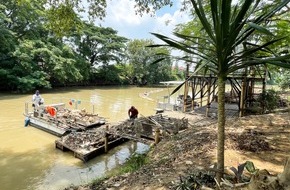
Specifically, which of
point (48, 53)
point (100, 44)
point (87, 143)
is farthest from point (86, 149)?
point (100, 44)

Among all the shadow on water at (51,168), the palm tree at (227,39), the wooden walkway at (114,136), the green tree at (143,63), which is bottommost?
the shadow on water at (51,168)

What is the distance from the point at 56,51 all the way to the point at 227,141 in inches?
1026

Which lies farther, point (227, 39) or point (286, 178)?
point (227, 39)

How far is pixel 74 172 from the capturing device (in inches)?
325

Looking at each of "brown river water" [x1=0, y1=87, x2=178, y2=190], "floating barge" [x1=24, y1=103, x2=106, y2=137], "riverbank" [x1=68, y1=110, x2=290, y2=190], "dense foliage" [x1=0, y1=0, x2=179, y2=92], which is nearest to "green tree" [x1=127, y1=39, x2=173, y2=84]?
"dense foliage" [x1=0, y1=0, x2=179, y2=92]

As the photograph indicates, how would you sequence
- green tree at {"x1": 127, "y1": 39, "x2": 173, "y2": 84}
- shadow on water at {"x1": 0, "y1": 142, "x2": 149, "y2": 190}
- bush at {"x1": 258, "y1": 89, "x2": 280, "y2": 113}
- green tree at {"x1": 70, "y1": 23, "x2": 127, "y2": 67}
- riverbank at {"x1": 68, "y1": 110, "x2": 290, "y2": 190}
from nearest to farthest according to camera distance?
riverbank at {"x1": 68, "y1": 110, "x2": 290, "y2": 190} → shadow on water at {"x1": 0, "y1": 142, "x2": 149, "y2": 190} → bush at {"x1": 258, "y1": 89, "x2": 280, "y2": 113} → green tree at {"x1": 70, "y1": 23, "x2": 127, "y2": 67} → green tree at {"x1": 127, "y1": 39, "x2": 173, "y2": 84}

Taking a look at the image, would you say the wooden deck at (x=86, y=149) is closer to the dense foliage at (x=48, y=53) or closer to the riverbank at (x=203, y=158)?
the riverbank at (x=203, y=158)

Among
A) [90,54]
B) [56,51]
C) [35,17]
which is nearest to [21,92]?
[56,51]

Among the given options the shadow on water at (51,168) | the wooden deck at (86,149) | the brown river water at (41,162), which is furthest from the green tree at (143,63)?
the shadow on water at (51,168)

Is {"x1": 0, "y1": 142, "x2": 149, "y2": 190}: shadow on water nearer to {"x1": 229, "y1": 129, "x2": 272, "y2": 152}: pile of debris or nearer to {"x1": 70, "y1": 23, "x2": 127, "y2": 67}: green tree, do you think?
{"x1": 229, "y1": 129, "x2": 272, "y2": 152}: pile of debris

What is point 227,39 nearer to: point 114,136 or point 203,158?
point 203,158

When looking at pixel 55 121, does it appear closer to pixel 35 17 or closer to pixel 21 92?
pixel 21 92

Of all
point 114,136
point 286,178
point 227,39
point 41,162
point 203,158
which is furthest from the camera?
point 114,136

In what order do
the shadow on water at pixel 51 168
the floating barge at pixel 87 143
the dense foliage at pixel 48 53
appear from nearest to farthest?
the shadow on water at pixel 51 168, the floating barge at pixel 87 143, the dense foliage at pixel 48 53
